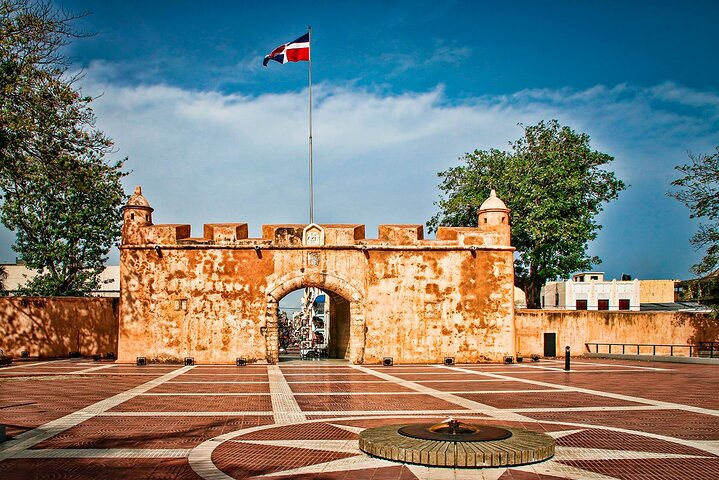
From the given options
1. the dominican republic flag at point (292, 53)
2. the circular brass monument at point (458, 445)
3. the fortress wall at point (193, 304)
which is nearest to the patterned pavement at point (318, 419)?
the circular brass monument at point (458, 445)

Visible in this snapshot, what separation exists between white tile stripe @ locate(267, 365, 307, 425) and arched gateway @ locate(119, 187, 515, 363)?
19.6ft

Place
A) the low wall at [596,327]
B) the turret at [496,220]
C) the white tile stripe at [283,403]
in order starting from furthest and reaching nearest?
1. the low wall at [596,327]
2. the turret at [496,220]
3. the white tile stripe at [283,403]

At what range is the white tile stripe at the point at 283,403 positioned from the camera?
1101 cm

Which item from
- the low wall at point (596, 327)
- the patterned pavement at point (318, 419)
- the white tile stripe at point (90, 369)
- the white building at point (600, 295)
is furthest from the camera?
the white building at point (600, 295)

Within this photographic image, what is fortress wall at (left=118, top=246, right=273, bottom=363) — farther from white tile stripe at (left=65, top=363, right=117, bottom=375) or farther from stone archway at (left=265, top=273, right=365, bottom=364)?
white tile stripe at (left=65, top=363, right=117, bottom=375)

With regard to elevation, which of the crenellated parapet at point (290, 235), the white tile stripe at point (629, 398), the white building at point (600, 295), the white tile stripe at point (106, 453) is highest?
the crenellated parapet at point (290, 235)

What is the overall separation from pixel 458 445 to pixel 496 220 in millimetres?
18776

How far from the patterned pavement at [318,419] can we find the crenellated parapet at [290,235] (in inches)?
232

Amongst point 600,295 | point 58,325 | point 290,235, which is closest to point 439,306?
point 290,235

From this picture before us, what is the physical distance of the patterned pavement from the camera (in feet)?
24.3

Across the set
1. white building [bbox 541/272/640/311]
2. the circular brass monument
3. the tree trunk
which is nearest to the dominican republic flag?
the tree trunk

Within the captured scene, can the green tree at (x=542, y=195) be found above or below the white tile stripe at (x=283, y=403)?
above

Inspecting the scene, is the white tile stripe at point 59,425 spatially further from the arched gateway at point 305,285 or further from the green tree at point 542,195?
the green tree at point 542,195

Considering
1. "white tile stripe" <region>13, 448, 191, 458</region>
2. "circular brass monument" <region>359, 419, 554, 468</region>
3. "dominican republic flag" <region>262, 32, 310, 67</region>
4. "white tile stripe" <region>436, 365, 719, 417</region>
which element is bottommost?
"white tile stripe" <region>436, 365, 719, 417</region>
